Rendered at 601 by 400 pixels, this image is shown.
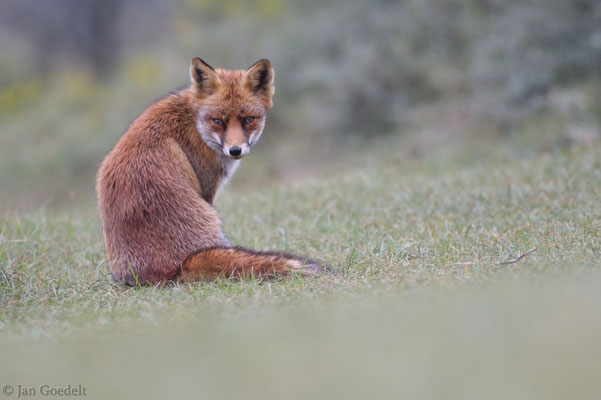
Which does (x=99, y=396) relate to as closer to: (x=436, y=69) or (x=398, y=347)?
(x=398, y=347)

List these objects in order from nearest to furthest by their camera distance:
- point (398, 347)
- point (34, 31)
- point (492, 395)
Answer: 1. point (492, 395)
2. point (398, 347)
3. point (34, 31)

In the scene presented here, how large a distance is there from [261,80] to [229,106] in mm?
504

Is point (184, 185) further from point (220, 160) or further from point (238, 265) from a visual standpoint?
point (238, 265)

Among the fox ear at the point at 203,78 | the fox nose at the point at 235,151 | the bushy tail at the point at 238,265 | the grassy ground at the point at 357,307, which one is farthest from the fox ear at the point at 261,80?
the bushy tail at the point at 238,265

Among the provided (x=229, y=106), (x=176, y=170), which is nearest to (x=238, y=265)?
(x=176, y=170)

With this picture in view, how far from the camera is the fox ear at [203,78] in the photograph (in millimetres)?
6266

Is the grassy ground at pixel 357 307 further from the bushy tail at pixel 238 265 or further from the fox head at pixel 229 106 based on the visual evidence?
the fox head at pixel 229 106

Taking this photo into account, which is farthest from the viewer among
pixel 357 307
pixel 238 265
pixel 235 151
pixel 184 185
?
pixel 235 151

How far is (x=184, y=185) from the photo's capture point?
5.86 meters

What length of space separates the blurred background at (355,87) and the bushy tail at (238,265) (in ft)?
12.2

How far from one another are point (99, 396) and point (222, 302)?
1.71 metres

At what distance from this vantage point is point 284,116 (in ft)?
53.3

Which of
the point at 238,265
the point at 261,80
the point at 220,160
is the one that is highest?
the point at 261,80

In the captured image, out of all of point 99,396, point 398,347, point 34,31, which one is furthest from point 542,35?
point 34,31
